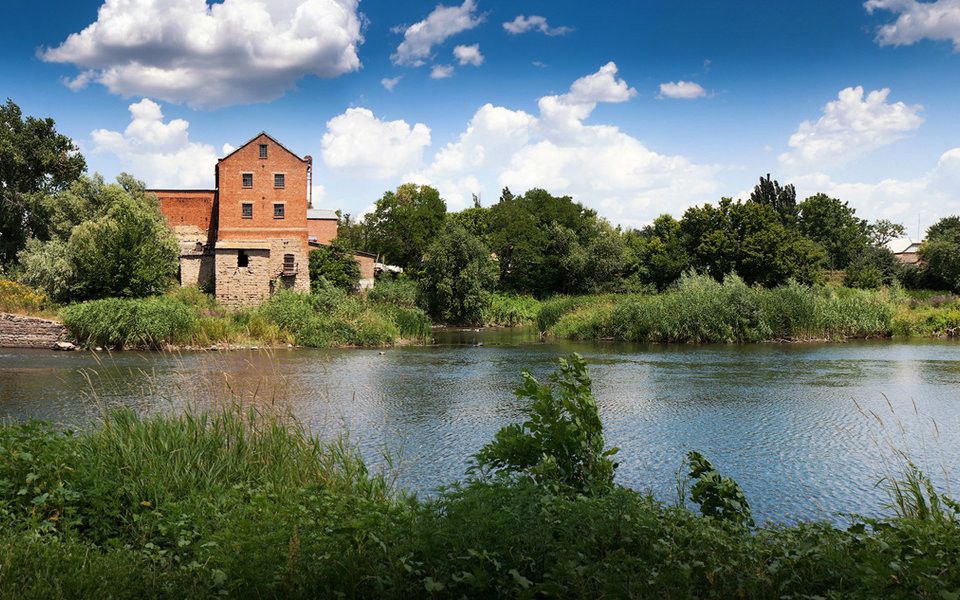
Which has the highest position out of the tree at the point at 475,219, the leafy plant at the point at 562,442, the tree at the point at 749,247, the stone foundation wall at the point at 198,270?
the tree at the point at 475,219

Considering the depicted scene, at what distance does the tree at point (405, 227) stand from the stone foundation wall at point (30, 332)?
32.1 meters

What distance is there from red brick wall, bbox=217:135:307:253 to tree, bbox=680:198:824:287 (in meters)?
28.6

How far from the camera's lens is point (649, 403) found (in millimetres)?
15758

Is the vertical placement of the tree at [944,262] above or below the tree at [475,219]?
below

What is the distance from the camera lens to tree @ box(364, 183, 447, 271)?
62156mm

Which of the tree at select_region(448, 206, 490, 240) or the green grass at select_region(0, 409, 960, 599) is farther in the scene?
the tree at select_region(448, 206, 490, 240)

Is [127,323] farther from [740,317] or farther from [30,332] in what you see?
[740,317]

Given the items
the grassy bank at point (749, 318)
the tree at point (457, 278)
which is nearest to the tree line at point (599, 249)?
the tree at point (457, 278)

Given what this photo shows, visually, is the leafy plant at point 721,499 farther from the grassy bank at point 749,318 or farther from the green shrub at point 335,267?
the green shrub at point 335,267

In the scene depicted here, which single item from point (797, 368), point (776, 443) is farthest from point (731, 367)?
point (776, 443)

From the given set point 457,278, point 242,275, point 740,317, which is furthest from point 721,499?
point 457,278

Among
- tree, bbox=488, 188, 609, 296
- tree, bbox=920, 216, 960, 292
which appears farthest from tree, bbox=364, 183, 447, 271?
tree, bbox=920, 216, 960, 292

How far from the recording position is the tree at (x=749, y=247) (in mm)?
51438

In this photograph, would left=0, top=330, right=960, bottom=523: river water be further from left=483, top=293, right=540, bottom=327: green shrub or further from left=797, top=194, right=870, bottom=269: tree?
left=797, top=194, right=870, bottom=269: tree
